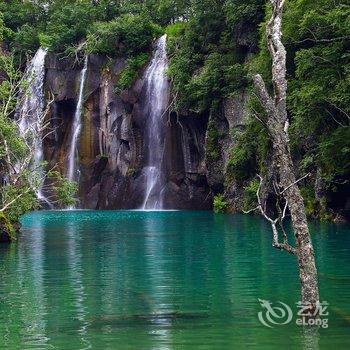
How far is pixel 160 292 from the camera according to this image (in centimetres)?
1374

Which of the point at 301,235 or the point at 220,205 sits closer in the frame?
the point at 301,235

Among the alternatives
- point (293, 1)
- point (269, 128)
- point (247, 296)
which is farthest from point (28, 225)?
point (269, 128)

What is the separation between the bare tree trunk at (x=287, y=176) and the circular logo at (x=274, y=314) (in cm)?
78

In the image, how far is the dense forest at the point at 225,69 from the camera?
93.8ft

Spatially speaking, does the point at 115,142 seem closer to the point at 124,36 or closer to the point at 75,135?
the point at 75,135

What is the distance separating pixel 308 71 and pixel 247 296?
61.3 ft

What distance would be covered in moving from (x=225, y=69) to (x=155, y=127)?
32.6ft

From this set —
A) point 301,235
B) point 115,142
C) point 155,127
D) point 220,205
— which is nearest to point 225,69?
point 220,205

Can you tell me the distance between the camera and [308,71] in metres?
29.8

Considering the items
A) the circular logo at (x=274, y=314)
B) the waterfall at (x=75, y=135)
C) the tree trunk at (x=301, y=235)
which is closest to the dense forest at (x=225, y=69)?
the waterfall at (x=75, y=135)

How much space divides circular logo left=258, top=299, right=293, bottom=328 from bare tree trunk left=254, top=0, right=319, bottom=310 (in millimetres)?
783

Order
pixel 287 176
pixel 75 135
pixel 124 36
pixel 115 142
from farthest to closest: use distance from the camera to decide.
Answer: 1. pixel 75 135
2. pixel 124 36
3. pixel 115 142
4. pixel 287 176

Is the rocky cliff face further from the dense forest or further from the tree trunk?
the tree trunk

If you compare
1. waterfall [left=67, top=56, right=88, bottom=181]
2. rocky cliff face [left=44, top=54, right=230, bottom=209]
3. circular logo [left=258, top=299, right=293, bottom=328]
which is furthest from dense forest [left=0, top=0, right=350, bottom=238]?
circular logo [left=258, top=299, right=293, bottom=328]
